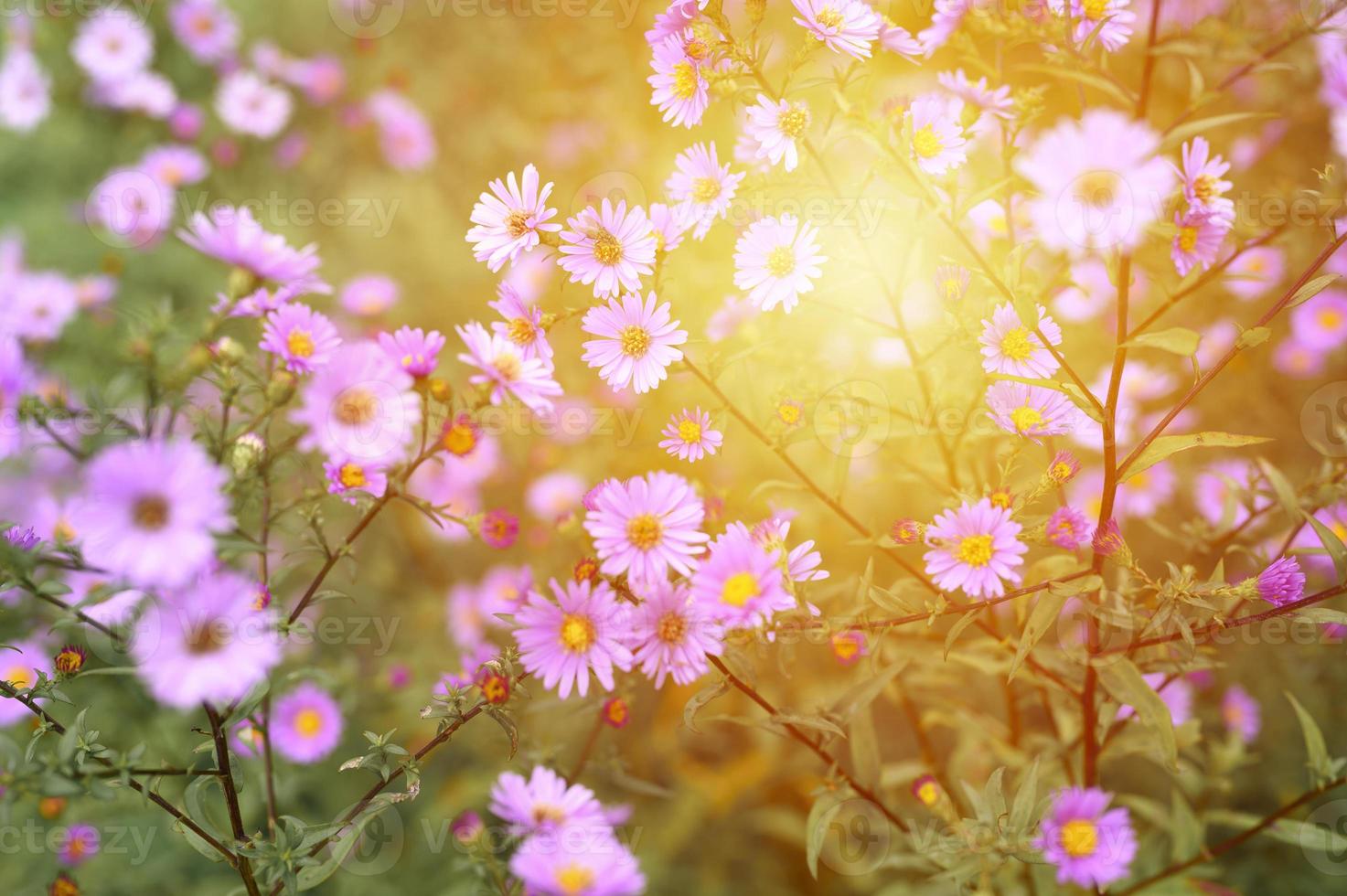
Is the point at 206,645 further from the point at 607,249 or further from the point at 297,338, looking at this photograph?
the point at 607,249

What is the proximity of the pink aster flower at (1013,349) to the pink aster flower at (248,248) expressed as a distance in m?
1.21

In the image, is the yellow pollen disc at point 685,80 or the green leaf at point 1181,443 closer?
the green leaf at point 1181,443

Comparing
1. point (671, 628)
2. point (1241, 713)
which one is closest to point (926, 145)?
point (671, 628)

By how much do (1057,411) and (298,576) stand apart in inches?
116

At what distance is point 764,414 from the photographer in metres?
1.63

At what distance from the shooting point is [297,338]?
1.36 metres

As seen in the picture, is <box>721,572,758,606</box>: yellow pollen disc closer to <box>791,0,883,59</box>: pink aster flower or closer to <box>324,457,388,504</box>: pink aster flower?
<box>324,457,388,504</box>: pink aster flower

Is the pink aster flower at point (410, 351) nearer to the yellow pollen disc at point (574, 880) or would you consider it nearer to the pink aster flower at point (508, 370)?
the pink aster flower at point (508, 370)

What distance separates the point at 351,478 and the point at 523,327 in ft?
1.33

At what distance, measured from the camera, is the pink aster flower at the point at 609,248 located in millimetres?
1284

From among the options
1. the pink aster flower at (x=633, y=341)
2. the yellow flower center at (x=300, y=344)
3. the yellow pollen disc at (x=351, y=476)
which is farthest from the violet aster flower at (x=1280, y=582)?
the yellow flower center at (x=300, y=344)

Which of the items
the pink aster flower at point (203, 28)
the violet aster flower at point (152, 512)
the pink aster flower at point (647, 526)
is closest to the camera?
the violet aster flower at point (152, 512)

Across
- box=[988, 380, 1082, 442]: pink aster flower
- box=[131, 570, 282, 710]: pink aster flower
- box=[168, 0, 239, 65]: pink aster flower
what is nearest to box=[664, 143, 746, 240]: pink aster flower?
box=[988, 380, 1082, 442]: pink aster flower

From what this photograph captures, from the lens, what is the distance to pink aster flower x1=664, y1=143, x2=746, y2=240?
139cm
